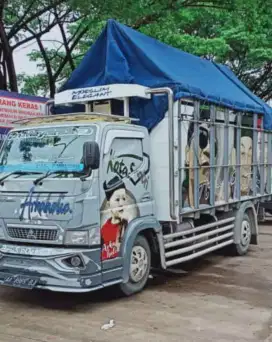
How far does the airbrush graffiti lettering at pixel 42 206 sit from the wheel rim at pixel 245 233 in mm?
4824

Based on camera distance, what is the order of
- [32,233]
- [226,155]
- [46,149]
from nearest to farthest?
[32,233], [46,149], [226,155]

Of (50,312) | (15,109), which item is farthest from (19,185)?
(15,109)

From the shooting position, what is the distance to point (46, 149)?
6574 mm

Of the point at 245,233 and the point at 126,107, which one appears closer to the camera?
the point at 126,107

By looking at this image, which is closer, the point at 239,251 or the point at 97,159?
the point at 97,159

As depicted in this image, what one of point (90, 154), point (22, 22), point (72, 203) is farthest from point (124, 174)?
point (22, 22)

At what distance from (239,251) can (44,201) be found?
487 centimetres

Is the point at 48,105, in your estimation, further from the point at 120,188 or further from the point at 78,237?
A: the point at 78,237

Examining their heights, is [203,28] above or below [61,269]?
above

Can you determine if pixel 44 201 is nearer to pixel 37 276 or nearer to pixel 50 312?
pixel 37 276

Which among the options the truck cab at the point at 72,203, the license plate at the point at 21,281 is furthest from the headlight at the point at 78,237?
the license plate at the point at 21,281

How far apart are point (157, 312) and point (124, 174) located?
181 cm

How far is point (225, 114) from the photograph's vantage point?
889 cm

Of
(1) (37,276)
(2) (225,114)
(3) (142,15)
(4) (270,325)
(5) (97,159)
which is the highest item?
(3) (142,15)
